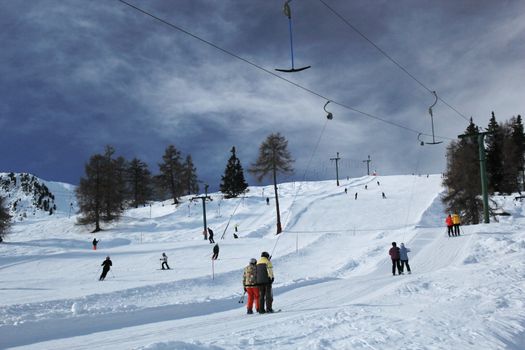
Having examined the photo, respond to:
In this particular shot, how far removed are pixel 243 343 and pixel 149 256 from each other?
1100 inches

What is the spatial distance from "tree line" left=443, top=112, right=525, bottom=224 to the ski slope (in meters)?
4.56

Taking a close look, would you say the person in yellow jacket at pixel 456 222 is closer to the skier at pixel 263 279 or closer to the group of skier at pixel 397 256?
the group of skier at pixel 397 256

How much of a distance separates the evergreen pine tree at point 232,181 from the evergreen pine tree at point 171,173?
7.87 m

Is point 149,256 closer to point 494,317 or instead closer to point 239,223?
point 239,223

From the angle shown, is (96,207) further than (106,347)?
Yes

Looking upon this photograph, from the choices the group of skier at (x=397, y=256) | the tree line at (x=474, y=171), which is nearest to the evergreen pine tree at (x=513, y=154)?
the tree line at (x=474, y=171)

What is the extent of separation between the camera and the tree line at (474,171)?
4094cm

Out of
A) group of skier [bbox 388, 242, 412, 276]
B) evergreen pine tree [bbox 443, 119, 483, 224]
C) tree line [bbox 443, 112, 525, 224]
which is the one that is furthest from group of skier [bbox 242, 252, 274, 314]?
evergreen pine tree [bbox 443, 119, 483, 224]

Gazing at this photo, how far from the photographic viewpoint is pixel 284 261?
95.7 ft

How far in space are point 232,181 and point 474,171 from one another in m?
44.6

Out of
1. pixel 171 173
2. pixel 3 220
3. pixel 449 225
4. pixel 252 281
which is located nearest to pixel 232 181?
pixel 171 173

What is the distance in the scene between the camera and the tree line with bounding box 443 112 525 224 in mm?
40938

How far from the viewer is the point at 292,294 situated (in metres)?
17.3

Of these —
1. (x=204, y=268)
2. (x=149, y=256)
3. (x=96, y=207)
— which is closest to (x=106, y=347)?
(x=204, y=268)
